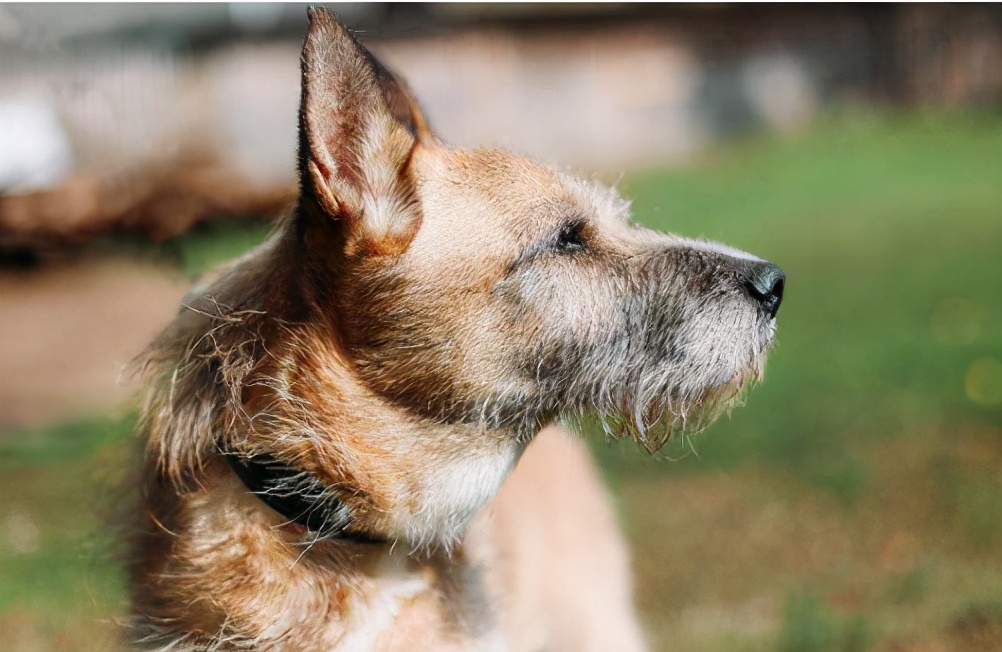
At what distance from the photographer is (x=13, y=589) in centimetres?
438

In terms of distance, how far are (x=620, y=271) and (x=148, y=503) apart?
134 cm

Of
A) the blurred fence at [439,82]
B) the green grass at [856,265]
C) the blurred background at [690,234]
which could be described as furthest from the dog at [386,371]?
the green grass at [856,265]

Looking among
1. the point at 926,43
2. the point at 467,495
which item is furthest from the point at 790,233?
the point at 467,495

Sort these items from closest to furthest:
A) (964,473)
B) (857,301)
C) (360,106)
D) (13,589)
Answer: (360,106) < (13,589) < (964,473) < (857,301)

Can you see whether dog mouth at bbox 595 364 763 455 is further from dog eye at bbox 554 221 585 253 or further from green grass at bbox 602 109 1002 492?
green grass at bbox 602 109 1002 492

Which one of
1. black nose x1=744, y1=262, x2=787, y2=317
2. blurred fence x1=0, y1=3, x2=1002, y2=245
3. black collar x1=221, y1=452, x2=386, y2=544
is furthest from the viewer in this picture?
blurred fence x1=0, y1=3, x2=1002, y2=245

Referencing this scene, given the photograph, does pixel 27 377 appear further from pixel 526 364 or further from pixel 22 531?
pixel 526 364

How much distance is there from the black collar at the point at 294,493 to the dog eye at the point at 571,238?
858mm

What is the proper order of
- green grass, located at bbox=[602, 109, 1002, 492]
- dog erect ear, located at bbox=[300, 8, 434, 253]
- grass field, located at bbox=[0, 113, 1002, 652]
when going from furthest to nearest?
green grass, located at bbox=[602, 109, 1002, 492] → grass field, located at bbox=[0, 113, 1002, 652] → dog erect ear, located at bbox=[300, 8, 434, 253]

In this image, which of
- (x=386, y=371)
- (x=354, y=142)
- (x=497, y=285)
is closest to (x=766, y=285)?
(x=497, y=285)

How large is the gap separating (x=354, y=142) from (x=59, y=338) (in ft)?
16.3

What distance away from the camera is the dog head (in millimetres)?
2432

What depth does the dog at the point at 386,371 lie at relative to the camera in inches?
95.0

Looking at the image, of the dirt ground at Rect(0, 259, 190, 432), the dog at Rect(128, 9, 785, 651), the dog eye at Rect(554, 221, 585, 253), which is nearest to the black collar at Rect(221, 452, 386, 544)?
the dog at Rect(128, 9, 785, 651)
